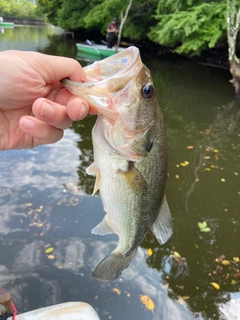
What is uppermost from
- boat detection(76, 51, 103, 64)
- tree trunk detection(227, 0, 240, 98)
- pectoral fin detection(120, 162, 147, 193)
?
pectoral fin detection(120, 162, 147, 193)

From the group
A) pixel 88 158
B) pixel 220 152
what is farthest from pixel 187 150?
pixel 88 158

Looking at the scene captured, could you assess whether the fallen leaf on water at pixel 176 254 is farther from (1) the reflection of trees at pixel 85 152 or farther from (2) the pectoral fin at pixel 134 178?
(2) the pectoral fin at pixel 134 178

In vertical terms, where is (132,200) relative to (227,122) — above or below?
above

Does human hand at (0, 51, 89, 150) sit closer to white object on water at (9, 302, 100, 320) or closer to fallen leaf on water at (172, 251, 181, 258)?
white object on water at (9, 302, 100, 320)

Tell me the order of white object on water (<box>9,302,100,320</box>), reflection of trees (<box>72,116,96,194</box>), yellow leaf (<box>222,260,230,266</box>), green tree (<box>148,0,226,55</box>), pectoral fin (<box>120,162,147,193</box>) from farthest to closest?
green tree (<box>148,0,226,55</box>)
reflection of trees (<box>72,116,96,194</box>)
yellow leaf (<box>222,260,230,266</box>)
white object on water (<box>9,302,100,320</box>)
pectoral fin (<box>120,162,147,193</box>)

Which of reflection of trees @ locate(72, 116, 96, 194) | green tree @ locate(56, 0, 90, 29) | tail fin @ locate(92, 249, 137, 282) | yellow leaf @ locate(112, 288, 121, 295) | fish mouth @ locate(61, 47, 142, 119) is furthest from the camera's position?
green tree @ locate(56, 0, 90, 29)

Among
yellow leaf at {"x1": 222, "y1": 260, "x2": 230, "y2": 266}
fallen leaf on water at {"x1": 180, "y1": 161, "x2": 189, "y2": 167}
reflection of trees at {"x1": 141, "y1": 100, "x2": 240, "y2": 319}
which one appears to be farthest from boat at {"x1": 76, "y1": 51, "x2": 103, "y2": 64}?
yellow leaf at {"x1": 222, "y1": 260, "x2": 230, "y2": 266}

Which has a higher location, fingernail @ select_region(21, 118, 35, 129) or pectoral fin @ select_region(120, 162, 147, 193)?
fingernail @ select_region(21, 118, 35, 129)

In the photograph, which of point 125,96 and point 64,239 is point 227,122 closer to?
point 64,239
